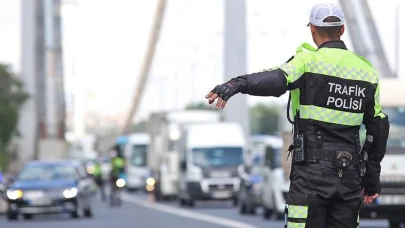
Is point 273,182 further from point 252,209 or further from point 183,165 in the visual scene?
point 183,165

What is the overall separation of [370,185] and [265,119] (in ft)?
462

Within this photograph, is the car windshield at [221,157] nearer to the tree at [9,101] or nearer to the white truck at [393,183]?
the white truck at [393,183]

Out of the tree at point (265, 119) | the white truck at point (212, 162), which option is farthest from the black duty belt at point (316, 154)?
the tree at point (265, 119)

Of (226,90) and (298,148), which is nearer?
(226,90)

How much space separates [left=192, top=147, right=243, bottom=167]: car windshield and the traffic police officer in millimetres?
34410

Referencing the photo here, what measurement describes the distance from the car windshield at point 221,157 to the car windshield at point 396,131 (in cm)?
2050

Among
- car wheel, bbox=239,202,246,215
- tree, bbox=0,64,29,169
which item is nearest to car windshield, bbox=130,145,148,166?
tree, bbox=0,64,29,169

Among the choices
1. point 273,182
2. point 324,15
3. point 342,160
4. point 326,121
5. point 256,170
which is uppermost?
point 324,15

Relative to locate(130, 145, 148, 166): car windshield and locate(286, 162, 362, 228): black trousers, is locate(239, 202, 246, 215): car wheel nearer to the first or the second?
locate(286, 162, 362, 228): black trousers

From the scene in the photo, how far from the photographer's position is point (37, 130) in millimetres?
99750

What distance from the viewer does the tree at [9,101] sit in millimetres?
88688

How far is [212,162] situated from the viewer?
42.5 meters

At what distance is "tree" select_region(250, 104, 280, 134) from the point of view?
147 metres

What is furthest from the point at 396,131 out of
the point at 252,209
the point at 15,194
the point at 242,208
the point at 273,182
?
the point at 242,208
